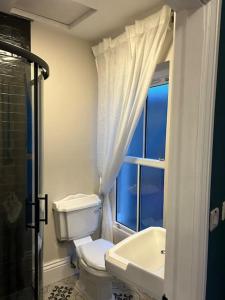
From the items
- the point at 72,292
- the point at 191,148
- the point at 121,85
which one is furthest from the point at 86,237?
the point at 191,148

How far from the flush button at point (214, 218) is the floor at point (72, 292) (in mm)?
1363

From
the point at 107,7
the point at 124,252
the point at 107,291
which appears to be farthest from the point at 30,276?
the point at 107,7

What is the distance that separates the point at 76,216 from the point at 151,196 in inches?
29.0

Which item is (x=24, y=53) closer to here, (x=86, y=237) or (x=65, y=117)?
(x=65, y=117)

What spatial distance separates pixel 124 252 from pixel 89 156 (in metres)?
1.27

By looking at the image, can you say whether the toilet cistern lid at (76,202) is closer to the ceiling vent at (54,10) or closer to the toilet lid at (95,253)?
the toilet lid at (95,253)

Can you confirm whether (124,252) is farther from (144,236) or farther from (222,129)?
(222,129)

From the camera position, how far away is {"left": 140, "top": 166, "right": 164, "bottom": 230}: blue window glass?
88.2 inches

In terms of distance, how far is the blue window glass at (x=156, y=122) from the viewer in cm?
219

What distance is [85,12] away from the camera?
196 centimetres

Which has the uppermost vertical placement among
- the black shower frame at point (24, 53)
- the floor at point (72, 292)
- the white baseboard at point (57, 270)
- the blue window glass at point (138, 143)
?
the black shower frame at point (24, 53)

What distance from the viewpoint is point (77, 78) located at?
242 cm

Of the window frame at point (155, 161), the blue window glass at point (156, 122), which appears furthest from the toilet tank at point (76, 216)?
the blue window glass at point (156, 122)

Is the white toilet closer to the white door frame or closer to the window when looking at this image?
the window
